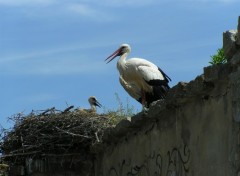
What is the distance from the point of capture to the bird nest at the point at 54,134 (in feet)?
38.2

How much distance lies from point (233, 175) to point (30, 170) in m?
6.48

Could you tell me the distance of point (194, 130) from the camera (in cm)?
727

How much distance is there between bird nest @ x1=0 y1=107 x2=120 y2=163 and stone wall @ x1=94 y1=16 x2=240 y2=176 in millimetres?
1678

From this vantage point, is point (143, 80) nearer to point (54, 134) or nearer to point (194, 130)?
point (54, 134)

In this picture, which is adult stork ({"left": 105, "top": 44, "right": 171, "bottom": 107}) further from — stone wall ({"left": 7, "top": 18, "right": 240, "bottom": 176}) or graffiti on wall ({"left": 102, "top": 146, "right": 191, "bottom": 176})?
graffiti on wall ({"left": 102, "top": 146, "right": 191, "bottom": 176})

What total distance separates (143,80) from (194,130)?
4912 mm

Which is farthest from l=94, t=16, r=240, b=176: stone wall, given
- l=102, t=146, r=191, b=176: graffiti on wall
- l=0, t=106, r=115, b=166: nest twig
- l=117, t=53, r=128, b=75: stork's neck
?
l=117, t=53, r=128, b=75: stork's neck

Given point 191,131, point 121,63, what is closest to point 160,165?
point 191,131

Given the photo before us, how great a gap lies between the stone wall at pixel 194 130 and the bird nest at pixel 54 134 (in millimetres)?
1678

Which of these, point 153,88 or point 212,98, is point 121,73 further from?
point 212,98

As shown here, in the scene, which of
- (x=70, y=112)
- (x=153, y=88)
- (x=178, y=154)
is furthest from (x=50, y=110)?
(x=178, y=154)

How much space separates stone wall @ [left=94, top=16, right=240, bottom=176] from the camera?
20.1 feet

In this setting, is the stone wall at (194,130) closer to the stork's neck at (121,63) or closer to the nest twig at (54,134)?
the nest twig at (54,134)

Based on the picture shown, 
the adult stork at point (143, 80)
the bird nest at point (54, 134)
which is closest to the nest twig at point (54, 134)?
the bird nest at point (54, 134)
